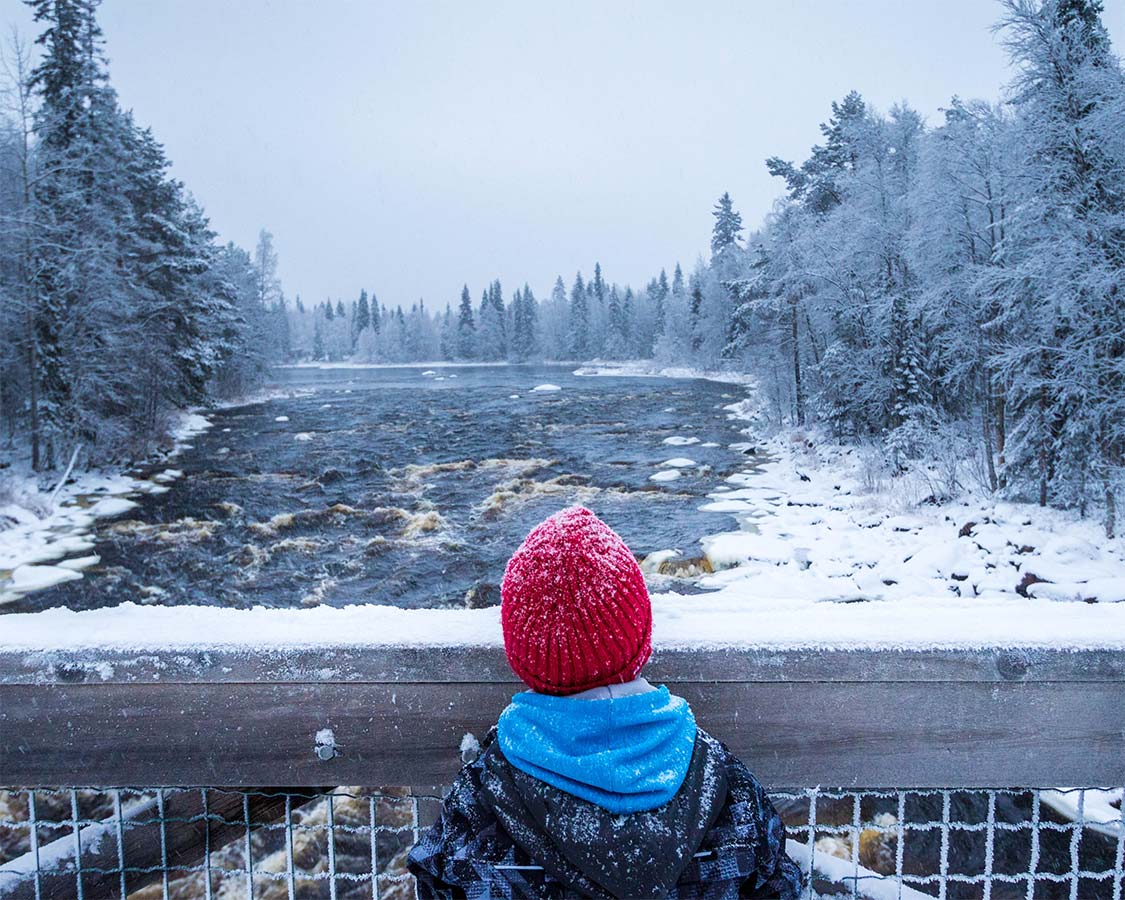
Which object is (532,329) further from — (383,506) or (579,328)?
(383,506)

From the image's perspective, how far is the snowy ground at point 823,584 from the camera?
1.48 meters

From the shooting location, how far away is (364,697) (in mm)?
1471

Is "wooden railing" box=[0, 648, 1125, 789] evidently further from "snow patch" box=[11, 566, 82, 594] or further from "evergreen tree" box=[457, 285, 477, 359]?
"evergreen tree" box=[457, 285, 477, 359]

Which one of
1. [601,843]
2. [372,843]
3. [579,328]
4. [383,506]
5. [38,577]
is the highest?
[579,328]

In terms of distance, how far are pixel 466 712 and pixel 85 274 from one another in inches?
871

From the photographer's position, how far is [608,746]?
1219mm

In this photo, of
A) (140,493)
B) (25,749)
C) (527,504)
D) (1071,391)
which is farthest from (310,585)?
(1071,391)

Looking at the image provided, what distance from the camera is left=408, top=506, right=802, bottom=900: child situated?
1.18m

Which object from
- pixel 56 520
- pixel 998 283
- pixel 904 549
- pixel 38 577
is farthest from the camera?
pixel 56 520

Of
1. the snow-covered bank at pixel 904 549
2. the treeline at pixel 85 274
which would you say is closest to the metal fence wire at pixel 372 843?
the snow-covered bank at pixel 904 549

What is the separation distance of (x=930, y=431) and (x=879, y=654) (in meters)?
18.4

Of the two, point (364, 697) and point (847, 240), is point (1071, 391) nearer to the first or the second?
point (847, 240)

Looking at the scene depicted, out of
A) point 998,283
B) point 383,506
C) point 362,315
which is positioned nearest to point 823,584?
point 998,283

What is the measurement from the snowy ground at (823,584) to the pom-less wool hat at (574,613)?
0.18m
